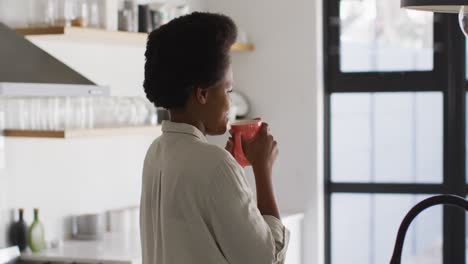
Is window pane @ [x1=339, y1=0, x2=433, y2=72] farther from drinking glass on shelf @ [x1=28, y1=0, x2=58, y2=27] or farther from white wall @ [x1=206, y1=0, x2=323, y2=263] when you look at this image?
drinking glass on shelf @ [x1=28, y1=0, x2=58, y2=27]

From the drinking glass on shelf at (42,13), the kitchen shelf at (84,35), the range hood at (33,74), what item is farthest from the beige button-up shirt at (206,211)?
the drinking glass on shelf at (42,13)

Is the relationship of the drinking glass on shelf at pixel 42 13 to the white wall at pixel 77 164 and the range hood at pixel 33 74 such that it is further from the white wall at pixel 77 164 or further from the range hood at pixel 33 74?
the range hood at pixel 33 74

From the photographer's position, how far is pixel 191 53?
1.61 metres

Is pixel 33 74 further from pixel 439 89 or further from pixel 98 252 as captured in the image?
pixel 439 89

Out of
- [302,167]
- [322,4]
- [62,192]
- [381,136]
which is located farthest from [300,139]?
[62,192]

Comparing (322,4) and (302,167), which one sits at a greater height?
(322,4)

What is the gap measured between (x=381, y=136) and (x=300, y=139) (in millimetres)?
503

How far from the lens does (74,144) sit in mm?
4086

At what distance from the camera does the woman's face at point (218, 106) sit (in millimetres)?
1632

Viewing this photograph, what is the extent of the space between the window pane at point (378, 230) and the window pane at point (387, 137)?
0.43 feet

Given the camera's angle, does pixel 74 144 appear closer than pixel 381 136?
Yes

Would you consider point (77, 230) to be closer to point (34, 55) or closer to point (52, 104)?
point (52, 104)

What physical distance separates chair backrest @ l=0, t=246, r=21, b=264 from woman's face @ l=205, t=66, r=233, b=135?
7.11ft

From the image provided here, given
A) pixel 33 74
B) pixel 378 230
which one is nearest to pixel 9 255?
pixel 33 74
